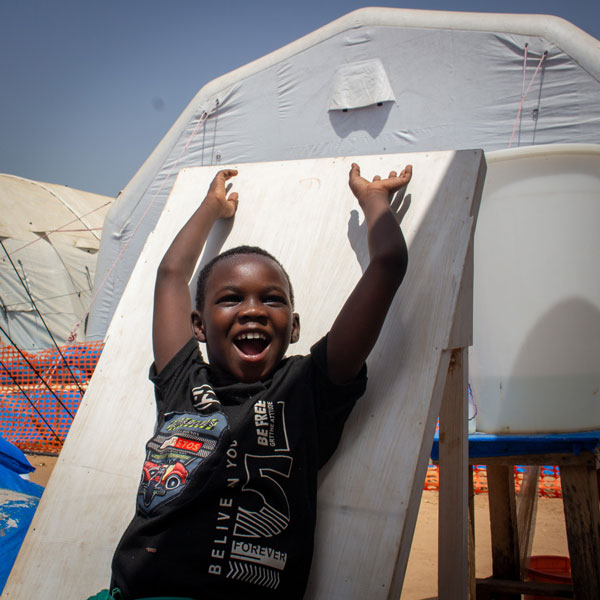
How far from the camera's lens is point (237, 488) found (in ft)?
3.86

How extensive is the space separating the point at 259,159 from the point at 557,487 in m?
4.47

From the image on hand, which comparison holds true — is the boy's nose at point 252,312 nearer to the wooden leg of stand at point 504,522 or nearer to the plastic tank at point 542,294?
the plastic tank at point 542,294

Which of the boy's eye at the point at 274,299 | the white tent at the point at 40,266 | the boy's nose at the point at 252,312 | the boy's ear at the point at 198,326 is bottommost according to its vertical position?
the boy's nose at the point at 252,312

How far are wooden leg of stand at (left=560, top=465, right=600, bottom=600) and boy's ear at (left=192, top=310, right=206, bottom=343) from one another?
1.32 m

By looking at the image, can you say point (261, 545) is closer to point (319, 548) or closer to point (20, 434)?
point (319, 548)

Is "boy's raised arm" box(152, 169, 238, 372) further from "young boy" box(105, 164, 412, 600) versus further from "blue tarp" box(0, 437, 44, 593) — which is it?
"blue tarp" box(0, 437, 44, 593)

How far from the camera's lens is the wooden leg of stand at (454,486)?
4.25ft

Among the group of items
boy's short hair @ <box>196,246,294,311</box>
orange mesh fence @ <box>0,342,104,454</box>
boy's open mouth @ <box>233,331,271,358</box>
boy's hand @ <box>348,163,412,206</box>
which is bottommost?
boy's open mouth @ <box>233,331,271,358</box>

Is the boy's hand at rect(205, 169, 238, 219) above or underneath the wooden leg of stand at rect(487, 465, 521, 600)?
above

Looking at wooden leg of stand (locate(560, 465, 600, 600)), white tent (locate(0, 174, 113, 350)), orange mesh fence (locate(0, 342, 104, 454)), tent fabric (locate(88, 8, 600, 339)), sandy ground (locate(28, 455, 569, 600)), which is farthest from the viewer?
white tent (locate(0, 174, 113, 350))

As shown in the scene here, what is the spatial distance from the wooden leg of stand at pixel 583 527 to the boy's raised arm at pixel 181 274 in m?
1.37

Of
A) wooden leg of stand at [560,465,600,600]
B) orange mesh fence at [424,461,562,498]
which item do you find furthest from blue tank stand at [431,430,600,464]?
orange mesh fence at [424,461,562,498]

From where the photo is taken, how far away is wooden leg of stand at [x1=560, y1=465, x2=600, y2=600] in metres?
1.92

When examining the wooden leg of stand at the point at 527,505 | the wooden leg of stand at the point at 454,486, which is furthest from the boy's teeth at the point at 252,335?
the wooden leg of stand at the point at 527,505
